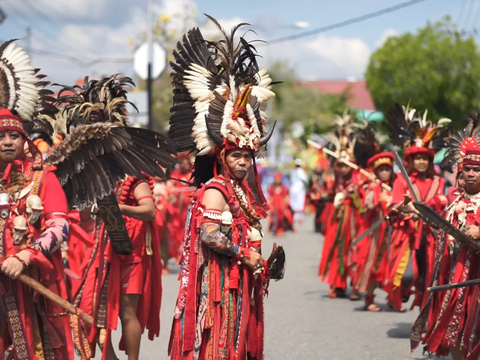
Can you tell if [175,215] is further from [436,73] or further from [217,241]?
[436,73]

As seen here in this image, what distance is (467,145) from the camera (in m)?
7.06

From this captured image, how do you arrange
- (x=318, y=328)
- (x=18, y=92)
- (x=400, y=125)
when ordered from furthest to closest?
(x=400, y=125), (x=318, y=328), (x=18, y=92)

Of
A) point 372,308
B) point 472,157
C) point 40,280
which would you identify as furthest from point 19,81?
point 372,308

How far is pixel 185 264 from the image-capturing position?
5.97 metres

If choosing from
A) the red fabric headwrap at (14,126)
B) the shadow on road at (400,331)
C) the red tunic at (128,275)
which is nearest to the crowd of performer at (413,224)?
the shadow on road at (400,331)

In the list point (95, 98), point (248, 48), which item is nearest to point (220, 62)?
point (248, 48)

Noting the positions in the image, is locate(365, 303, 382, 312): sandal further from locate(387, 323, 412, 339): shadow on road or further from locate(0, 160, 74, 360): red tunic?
locate(0, 160, 74, 360): red tunic

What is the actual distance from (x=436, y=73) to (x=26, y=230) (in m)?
43.7

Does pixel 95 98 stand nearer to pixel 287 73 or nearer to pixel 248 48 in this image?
pixel 248 48

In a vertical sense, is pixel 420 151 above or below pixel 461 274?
above

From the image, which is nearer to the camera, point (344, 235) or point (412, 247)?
point (412, 247)

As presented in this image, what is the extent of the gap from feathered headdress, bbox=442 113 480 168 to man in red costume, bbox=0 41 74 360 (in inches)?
130

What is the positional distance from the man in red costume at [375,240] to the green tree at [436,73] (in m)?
33.5

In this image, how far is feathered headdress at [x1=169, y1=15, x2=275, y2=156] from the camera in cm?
594
